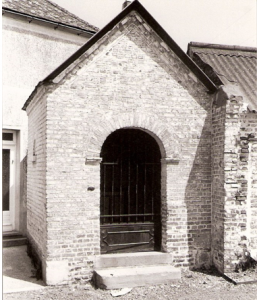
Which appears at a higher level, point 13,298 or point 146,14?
point 146,14

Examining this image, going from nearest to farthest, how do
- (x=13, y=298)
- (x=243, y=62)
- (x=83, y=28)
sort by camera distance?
(x=13, y=298)
(x=243, y=62)
(x=83, y=28)

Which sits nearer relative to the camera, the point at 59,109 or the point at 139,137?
the point at 59,109

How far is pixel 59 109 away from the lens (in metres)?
6.05

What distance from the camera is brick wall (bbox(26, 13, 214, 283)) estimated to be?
6.02m

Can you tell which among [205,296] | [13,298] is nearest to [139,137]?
[205,296]

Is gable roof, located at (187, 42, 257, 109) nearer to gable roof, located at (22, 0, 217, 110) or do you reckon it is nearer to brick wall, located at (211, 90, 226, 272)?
gable roof, located at (22, 0, 217, 110)

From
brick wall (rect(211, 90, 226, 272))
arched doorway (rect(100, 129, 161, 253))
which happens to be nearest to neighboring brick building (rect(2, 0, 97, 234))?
arched doorway (rect(100, 129, 161, 253))

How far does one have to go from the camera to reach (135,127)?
6434 millimetres

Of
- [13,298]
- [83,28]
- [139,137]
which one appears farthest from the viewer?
[83,28]

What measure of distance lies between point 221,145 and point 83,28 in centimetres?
639

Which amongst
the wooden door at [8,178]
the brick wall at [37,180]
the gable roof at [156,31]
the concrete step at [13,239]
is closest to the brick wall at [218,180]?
the gable roof at [156,31]

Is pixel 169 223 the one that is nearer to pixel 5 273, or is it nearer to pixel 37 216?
pixel 37 216

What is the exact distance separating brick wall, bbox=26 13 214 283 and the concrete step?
317 cm

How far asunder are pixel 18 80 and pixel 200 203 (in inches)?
239
